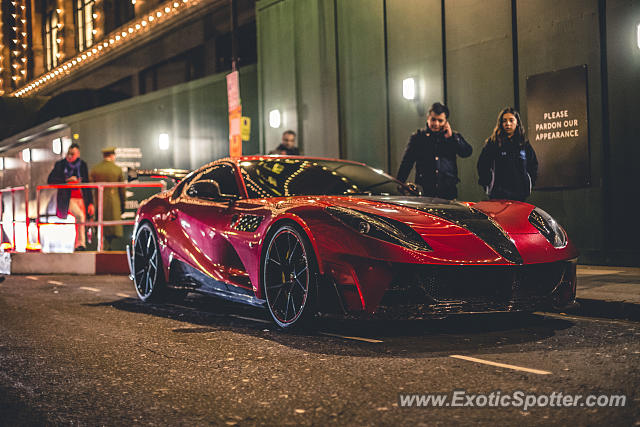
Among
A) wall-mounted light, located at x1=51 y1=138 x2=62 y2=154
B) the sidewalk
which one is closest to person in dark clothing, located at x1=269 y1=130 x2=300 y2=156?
the sidewalk

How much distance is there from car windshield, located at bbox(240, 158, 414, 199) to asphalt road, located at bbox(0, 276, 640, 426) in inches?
44.1

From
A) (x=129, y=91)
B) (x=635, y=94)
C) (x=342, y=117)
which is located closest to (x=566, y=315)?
(x=635, y=94)

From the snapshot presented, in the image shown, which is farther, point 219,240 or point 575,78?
point 575,78

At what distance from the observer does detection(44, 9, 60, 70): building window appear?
41.9 metres

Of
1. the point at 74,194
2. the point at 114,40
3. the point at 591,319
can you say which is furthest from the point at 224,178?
the point at 114,40

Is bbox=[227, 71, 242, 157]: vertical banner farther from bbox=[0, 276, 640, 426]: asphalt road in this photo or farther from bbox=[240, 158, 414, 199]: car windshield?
bbox=[0, 276, 640, 426]: asphalt road

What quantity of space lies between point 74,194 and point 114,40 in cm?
1550

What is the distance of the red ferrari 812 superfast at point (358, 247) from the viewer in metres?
5.27

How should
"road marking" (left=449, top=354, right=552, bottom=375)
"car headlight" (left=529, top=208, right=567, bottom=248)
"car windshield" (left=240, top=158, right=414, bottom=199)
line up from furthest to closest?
1. "car windshield" (left=240, top=158, right=414, bottom=199)
2. "car headlight" (left=529, top=208, right=567, bottom=248)
3. "road marking" (left=449, top=354, right=552, bottom=375)

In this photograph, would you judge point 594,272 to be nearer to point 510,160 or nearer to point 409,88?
point 510,160

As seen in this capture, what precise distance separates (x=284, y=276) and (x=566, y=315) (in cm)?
249

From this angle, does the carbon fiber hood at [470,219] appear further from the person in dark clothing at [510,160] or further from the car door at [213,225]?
the person in dark clothing at [510,160]

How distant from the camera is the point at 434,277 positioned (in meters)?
5.27

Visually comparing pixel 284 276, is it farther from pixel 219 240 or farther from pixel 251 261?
pixel 219 240
